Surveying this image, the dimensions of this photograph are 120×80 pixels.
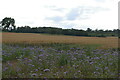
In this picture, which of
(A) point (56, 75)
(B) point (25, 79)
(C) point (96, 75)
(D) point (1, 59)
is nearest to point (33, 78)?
(B) point (25, 79)

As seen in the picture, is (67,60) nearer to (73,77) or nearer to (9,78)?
(73,77)

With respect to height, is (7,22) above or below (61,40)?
above

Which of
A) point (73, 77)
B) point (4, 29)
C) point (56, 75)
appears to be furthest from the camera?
point (4, 29)

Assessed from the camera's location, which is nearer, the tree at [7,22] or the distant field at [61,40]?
the distant field at [61,40]

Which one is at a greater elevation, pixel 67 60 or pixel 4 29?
pixel 4 29

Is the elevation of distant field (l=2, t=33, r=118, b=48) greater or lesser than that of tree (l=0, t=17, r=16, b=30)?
lesser

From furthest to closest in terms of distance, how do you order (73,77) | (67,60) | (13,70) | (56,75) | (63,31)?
(63,31), (67,60), (13,70), (56,75), (73,77)

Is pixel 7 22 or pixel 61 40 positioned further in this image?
pixel 7 22

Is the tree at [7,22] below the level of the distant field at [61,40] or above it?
above

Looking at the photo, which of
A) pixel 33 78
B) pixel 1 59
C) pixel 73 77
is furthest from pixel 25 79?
pixel 1 59

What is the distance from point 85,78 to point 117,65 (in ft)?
5.68

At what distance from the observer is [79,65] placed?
20.0 feet

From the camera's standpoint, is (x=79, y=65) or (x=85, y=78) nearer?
(x=85, y=78)

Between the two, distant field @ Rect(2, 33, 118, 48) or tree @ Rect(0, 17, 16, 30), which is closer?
distant field @ Rect(2, 33, 118, 48)
